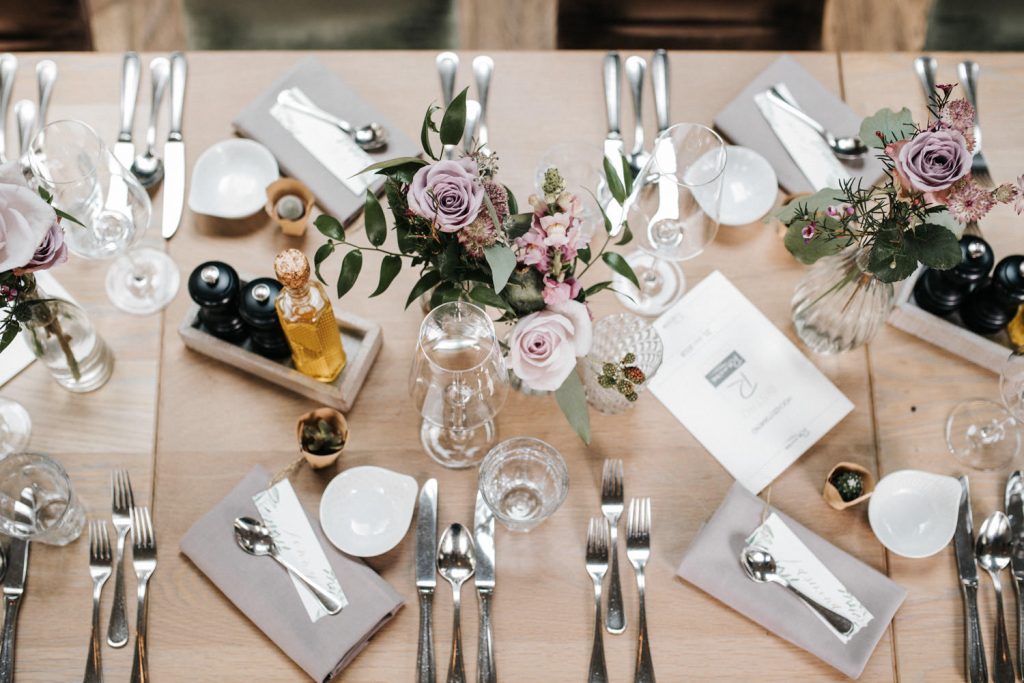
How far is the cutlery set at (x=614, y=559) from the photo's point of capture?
4.35 ft

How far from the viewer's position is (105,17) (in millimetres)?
2822

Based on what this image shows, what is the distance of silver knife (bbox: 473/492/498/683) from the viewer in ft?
4.34

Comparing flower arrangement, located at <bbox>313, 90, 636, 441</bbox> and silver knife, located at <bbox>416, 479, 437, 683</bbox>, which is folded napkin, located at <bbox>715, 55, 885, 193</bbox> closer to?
flower arrangement, located at <bbox>313, 90, 636, 441</bbox>

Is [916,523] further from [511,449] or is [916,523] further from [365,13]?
[365,13]

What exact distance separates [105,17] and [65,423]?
1879mm

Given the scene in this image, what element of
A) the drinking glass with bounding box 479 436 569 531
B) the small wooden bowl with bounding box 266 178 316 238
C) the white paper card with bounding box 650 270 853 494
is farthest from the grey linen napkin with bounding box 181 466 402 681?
the white paper card with bounding box 650 270 853 494

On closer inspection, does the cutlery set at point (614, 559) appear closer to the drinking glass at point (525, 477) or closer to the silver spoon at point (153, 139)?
the drinking glass at point (525, 477)

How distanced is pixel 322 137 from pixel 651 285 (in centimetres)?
65

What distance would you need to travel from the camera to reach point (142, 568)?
135cm

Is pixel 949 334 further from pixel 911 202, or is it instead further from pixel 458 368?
pixel 458 368

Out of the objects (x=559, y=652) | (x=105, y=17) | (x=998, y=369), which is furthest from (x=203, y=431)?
(x=105, y=17)

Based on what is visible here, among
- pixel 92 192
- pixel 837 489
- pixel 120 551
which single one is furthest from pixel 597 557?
pixel 92 192

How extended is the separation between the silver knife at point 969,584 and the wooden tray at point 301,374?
971 millimetres

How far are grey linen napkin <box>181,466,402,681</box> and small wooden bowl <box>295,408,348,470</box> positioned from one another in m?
0.10
